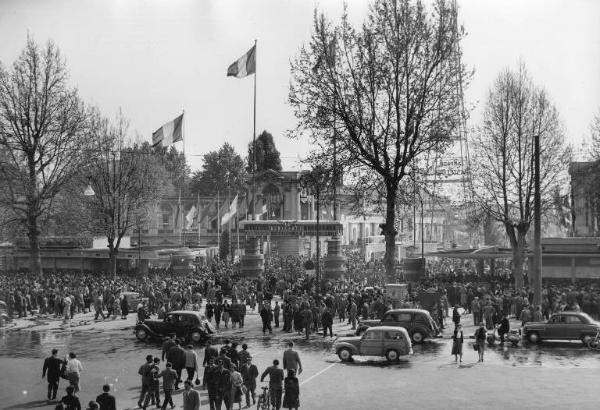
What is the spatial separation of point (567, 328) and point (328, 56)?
15.7 m

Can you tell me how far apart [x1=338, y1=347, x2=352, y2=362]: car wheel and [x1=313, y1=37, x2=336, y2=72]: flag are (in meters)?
14.1

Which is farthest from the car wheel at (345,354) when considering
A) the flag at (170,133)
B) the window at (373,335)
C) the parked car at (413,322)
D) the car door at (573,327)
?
the flag at (170,133)

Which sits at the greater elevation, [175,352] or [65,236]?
[65,236]

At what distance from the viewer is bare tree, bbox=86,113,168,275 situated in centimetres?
5016

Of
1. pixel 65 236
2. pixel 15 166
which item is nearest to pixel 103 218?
pixel 15 166

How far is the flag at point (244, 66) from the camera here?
A: 1802 inches

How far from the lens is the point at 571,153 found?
41062 mm

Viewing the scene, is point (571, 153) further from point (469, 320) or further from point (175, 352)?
point (175, 352)

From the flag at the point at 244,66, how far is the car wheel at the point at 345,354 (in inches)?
1102

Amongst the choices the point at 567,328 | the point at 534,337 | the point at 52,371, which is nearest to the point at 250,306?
the point at 534,337

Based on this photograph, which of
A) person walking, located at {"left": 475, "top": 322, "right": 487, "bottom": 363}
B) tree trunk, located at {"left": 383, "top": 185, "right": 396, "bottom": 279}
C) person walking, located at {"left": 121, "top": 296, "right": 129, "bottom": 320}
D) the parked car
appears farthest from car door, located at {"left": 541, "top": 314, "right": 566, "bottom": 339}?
person walking, located at {"left": 121, "top": 296, "right": 129, "bottom": 320}

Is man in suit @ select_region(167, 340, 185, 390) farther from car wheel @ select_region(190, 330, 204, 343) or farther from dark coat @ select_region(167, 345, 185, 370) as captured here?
car wheel @ select_region(190, 330, 204, 343)

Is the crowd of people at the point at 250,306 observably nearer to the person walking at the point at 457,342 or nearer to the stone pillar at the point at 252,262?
the person walking at the point at 457,342

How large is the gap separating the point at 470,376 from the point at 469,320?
14.4 metres
